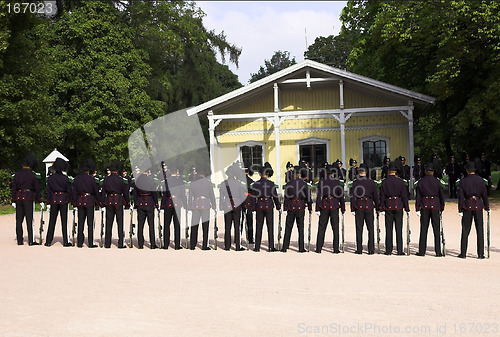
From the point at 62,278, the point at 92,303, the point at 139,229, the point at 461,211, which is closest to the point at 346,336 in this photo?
the point at 92,303

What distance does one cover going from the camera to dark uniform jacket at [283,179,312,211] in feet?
42.6

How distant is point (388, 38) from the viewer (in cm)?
2450

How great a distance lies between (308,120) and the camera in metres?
28.3

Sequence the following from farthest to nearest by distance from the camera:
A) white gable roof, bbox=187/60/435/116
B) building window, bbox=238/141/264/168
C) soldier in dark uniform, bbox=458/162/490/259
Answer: building window, bbox=238/141/264/168, white gable roof, bbox=187/60/435/116, soldier in dark uniform, bbox=458/162/490/259

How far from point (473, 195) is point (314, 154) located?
54.9ft

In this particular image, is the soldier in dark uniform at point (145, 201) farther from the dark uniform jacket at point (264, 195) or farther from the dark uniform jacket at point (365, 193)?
the dark uniform jacket at point (365, 193)

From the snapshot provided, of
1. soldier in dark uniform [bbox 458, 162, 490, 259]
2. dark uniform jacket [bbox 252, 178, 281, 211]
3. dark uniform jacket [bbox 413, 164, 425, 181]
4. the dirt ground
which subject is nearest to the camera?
the dirt ground

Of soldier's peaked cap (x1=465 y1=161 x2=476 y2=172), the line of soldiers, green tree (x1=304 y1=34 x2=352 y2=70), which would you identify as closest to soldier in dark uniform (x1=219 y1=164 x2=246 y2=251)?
the line of soldiers

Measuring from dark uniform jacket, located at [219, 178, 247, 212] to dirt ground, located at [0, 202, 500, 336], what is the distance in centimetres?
124

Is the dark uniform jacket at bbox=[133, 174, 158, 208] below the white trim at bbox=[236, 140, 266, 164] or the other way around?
below

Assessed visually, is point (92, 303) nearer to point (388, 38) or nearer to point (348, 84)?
point (388, 38)

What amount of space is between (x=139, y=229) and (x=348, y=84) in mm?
16103

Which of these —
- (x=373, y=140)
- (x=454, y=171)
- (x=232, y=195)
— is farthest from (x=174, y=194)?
(x=373, y=140)

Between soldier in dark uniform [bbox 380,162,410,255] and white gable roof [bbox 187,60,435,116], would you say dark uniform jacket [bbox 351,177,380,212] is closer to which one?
soldier in dark uniform [bbox 380,162,410,255]
